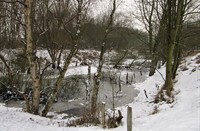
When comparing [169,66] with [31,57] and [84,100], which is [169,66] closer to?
[31,57]

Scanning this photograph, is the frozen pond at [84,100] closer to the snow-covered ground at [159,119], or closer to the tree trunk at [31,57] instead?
the snow-covered ground at [159,119]

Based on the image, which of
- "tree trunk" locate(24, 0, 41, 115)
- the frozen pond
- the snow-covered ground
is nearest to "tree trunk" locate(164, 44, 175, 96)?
the snow-covered ground

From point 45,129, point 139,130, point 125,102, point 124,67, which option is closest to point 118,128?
point 139,130

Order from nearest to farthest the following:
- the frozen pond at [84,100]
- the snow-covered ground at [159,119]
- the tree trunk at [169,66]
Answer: the snow-covered ground at [159,119], the tree trunk at [169,66], the frozen pond at [84,100]

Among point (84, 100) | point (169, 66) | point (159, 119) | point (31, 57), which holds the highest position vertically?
point (31, 57)

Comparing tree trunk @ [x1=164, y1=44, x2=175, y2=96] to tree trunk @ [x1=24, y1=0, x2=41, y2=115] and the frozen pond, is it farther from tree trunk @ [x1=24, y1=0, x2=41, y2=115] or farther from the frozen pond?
tree trunk @ [x1=24, y1=0, x2=41, y2=115]

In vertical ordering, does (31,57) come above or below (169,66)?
above

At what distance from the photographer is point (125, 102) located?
20.3 meters

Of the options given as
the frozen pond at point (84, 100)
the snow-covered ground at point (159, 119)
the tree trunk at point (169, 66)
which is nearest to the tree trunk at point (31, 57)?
the snow-covered ground at point (159, 119)

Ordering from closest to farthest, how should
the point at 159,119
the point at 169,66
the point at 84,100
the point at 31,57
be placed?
the point at 159,119, the point at 31,57, the point at 169,66, the point at 84,100

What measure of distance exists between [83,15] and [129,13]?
1665 centimetres

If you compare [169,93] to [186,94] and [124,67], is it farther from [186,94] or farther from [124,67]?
[124,67]

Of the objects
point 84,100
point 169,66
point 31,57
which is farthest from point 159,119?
point 84,100

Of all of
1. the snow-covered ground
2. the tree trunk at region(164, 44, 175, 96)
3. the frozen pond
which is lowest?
the frozen pond
